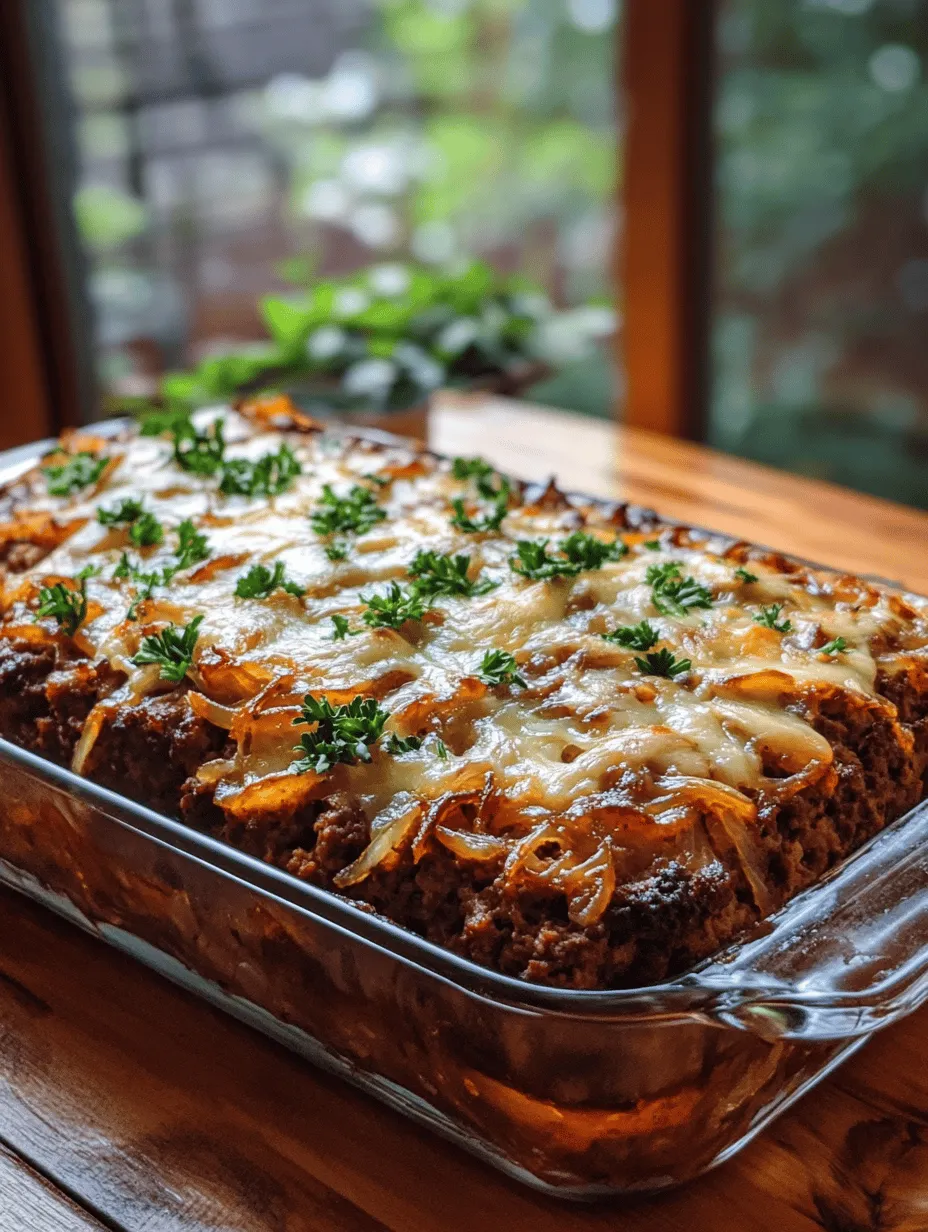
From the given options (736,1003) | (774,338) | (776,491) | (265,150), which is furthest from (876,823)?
(265,150)

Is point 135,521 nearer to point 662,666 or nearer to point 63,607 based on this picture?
point 63,607

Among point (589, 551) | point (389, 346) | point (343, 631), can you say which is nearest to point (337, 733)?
point (343, 631)

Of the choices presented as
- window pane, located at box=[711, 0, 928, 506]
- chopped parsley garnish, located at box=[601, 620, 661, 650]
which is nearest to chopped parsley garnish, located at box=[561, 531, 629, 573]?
chopped parsley garnish, located at box=[601, 620, 661, 650]

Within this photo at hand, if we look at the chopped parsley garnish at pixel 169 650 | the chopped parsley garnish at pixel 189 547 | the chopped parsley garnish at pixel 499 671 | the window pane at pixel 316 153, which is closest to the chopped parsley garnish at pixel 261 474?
the chopped parsley garnish at pixel 189 547

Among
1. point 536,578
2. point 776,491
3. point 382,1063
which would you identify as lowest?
point 776,491

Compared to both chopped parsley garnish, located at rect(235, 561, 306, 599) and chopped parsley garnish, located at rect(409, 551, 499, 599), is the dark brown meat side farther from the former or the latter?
chopped parsley garnish, located at rect(409, 551, 499, 599)

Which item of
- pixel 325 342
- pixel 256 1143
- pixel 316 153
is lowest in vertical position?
pixel 256 1143

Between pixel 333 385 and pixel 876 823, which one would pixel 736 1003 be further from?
pixel 333 385

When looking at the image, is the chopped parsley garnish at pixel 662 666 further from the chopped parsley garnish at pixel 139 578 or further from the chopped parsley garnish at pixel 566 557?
the chopped parsley garnish at pixel 139 578
